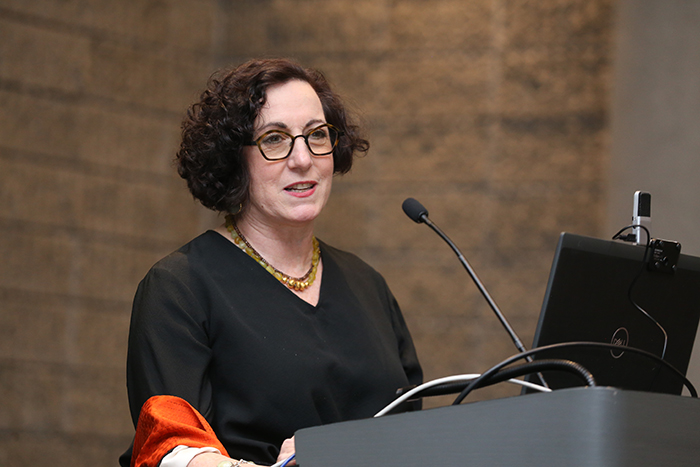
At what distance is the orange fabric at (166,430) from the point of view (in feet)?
4.42

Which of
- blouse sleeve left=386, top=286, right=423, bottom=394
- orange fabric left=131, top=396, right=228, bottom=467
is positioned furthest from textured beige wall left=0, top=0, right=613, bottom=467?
orange fabric left=131, top=396, right=228, bottom=467

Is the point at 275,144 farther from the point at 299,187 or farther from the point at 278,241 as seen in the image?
the point at 278,241

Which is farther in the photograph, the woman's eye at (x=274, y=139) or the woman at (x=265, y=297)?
the woman's eye at (x=274, y=139)

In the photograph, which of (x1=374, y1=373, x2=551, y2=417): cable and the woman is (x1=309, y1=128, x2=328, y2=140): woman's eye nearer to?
the woman

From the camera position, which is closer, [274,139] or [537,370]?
[537,370]

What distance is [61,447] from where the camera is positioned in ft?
11.6

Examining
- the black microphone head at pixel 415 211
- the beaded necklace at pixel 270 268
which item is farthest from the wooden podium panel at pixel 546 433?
the beaded necklace at pixel 270 268

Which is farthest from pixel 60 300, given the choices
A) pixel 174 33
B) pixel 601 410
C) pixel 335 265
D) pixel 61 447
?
pixel 601 410

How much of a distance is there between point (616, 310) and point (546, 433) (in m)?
0.48

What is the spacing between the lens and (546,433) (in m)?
0.84

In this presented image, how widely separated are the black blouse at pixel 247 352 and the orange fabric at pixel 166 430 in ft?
0.14

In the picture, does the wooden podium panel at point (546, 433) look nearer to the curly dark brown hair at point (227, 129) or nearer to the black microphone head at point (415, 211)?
the black microphone head at point (415, 211)

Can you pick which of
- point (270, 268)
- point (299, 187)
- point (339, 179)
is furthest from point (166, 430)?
point (339, 179)

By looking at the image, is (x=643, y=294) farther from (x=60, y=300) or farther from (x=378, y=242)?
(x=60, y=300)
